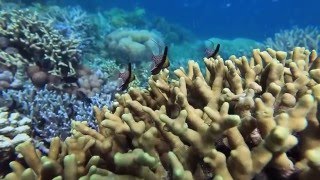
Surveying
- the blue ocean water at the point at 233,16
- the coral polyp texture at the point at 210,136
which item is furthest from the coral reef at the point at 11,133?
the blue ocean water at the point at 233,16

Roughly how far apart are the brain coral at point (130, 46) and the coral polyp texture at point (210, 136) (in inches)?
223

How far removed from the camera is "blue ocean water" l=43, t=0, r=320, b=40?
50.7m

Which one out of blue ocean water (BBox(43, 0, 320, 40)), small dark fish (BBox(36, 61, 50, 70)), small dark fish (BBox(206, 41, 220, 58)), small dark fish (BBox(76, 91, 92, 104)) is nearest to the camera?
small dark fish (BBox(206, 41, 220, 58))

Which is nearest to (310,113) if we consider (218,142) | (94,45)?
(218,142)

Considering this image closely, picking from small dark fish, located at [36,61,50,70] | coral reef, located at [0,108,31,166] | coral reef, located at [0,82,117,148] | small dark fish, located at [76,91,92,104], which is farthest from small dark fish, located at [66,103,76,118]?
small dark fish, located at [36,61,50,70]

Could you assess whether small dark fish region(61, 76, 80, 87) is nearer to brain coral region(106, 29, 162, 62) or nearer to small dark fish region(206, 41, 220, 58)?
brain coral region(106, 29, 162, 62)

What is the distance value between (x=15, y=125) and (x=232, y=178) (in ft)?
10.2

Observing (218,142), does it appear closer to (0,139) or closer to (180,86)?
(180,86)

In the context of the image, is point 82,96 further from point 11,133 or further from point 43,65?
point 11,133

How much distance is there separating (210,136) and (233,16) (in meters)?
76.2

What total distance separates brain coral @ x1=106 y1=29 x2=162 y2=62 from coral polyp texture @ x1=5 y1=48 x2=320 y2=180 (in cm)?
566

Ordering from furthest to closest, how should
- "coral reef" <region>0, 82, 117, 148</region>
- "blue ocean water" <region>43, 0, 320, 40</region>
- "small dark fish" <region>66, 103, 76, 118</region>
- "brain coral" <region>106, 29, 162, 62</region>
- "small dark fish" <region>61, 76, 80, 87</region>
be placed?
"blue ocean water" <region>43, 0, 320, 40</region> → "brain coral" <region>106, 29, 162, 62</region> → "small dark fish" <region>61, 76, 80, 87</region> → "small dark fish" <region>66, 103, 76, 118</region> → "coral reef" <region>0, 82, 117, 148</region>

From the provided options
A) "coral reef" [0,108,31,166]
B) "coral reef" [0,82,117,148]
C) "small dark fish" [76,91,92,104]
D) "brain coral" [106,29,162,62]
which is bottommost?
"coral reef" [0,108,31,166]

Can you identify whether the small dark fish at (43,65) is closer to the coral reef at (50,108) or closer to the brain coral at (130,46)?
the coral reef at (50,108)
